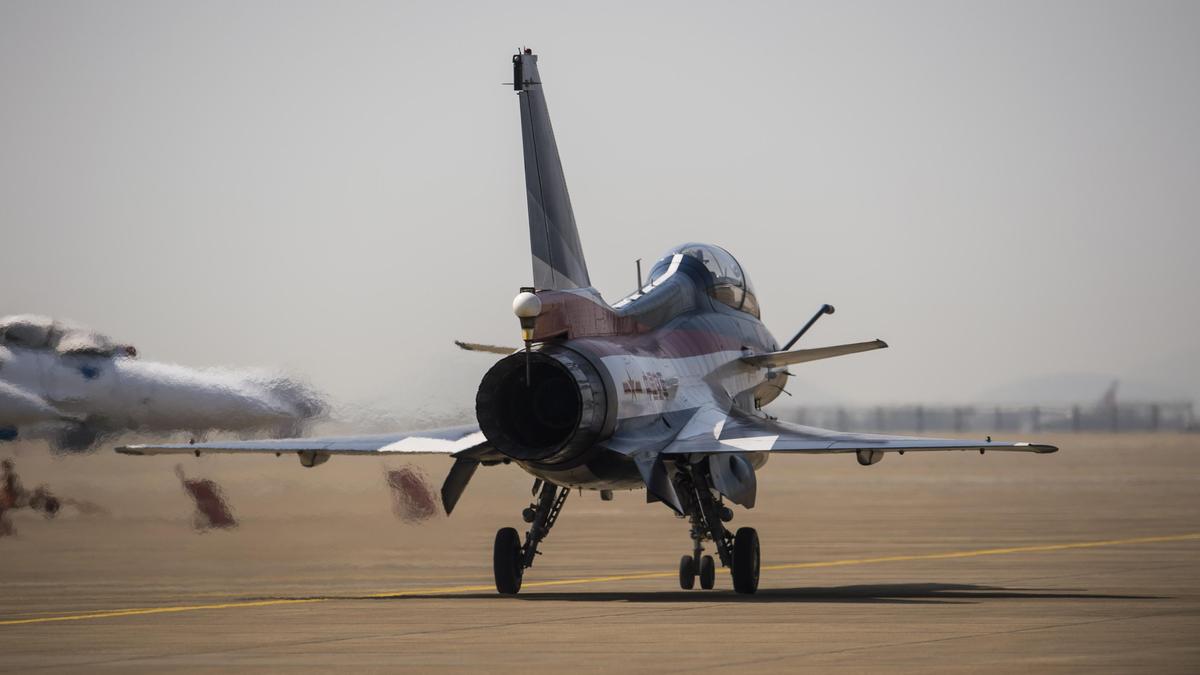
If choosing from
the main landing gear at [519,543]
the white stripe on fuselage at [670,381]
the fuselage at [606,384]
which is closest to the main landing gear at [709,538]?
the fuselage at [606,384]

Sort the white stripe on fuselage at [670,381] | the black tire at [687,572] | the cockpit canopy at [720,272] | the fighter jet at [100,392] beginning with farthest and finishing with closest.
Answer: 1. the fighter jet at [100,392]
2. the cockpit canopy at [720,272]
3. the black tire at [687,572]
4. the white stripe on fuselage at [670,381]

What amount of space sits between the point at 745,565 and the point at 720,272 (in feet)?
21.2

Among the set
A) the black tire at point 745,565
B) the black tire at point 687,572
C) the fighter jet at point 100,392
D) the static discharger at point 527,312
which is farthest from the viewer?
the fighter jet at point 100,392

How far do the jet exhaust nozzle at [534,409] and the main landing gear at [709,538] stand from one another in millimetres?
2093

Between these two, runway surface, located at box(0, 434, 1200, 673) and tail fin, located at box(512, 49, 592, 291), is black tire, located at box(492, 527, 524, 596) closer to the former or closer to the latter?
runway surface, located at box(0, 434, 1200, 673)

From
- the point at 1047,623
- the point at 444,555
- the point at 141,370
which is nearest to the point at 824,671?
the point at 1047,623

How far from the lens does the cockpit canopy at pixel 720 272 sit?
109 ft

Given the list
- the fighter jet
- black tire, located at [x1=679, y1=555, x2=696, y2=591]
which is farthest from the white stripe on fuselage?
the fighter jet

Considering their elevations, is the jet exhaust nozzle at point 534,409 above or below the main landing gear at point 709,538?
above

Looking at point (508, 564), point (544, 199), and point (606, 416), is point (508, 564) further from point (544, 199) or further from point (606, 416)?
point (544, 199)

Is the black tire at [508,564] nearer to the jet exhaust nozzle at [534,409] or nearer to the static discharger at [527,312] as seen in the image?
the jet exhaust nozzle at [534,409]

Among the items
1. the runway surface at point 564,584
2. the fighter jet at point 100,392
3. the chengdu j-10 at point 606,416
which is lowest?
the runway surface at point 564,584

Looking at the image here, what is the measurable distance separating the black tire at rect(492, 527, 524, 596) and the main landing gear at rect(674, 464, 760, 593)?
215 cm

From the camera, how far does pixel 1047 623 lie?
22484 mm
